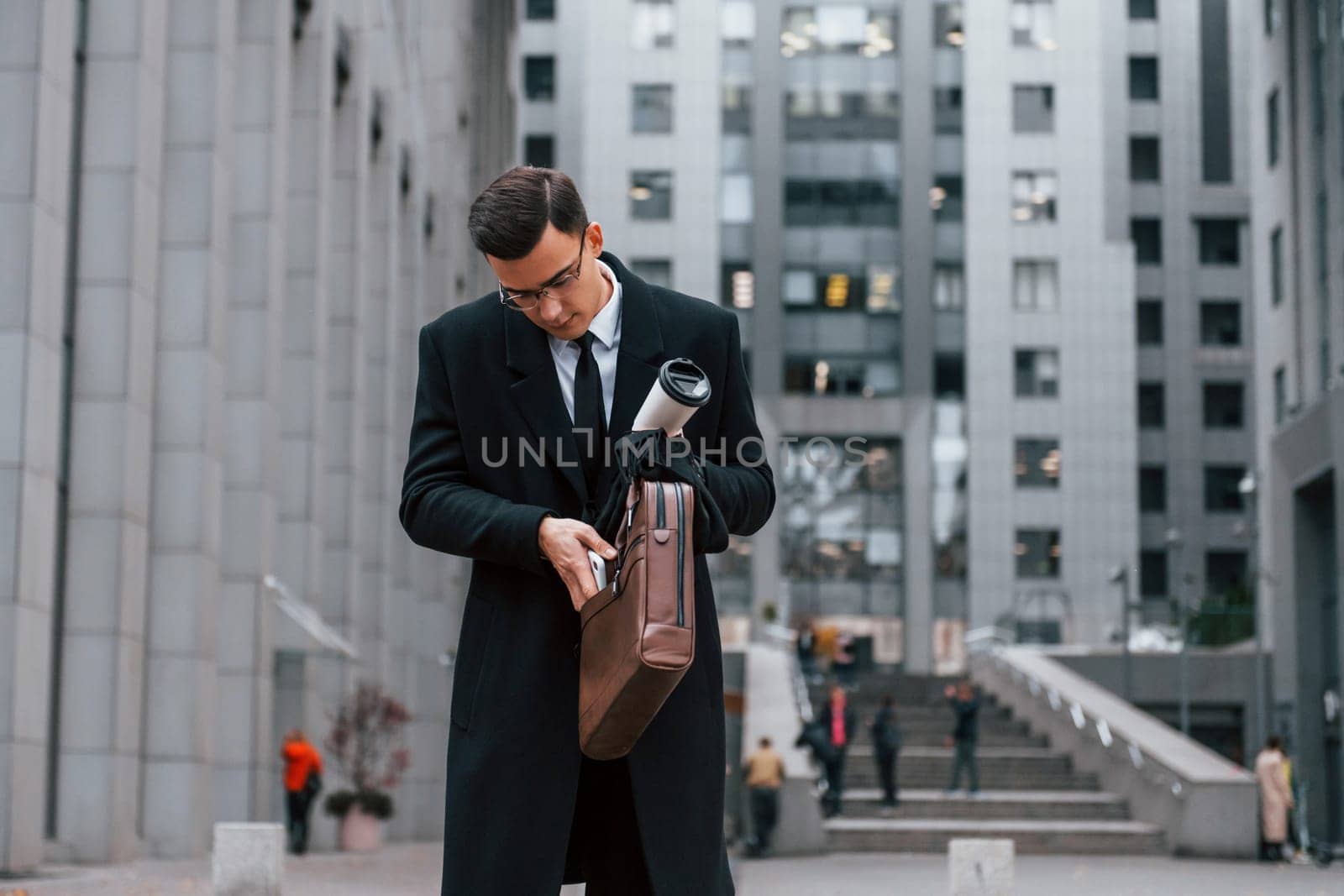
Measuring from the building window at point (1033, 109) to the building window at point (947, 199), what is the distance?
310 cm

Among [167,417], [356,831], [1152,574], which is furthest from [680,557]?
[1152,574]

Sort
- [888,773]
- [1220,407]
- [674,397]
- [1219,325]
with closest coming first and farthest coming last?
1. [674,397]
2. [888,773]
3. [1220,407]
4. [1219,325]

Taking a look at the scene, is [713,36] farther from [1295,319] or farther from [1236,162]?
[1295,319]

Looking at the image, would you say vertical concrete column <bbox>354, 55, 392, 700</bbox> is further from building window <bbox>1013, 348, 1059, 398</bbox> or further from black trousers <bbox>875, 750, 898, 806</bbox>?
building window <bbox>1013, 348, 1059, 398</bbox>

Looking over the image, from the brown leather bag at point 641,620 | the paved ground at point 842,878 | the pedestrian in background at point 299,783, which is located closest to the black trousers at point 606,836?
the brown leather bag at point 641,620

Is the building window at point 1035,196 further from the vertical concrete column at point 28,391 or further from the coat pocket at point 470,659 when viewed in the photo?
the coat pocket at point 470,659

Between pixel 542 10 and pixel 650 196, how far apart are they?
9.30 m

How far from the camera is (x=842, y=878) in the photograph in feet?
65.4

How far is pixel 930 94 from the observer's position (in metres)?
74.8

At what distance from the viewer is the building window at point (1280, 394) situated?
46.8 m

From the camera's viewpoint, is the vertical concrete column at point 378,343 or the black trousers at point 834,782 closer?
the black trousers at point 834,782

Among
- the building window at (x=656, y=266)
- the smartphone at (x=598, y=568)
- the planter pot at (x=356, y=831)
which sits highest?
the building window at (x=656, y=266)

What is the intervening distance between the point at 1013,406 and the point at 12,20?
60032 millimetres

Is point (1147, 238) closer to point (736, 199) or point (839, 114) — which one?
point (839, 114)
